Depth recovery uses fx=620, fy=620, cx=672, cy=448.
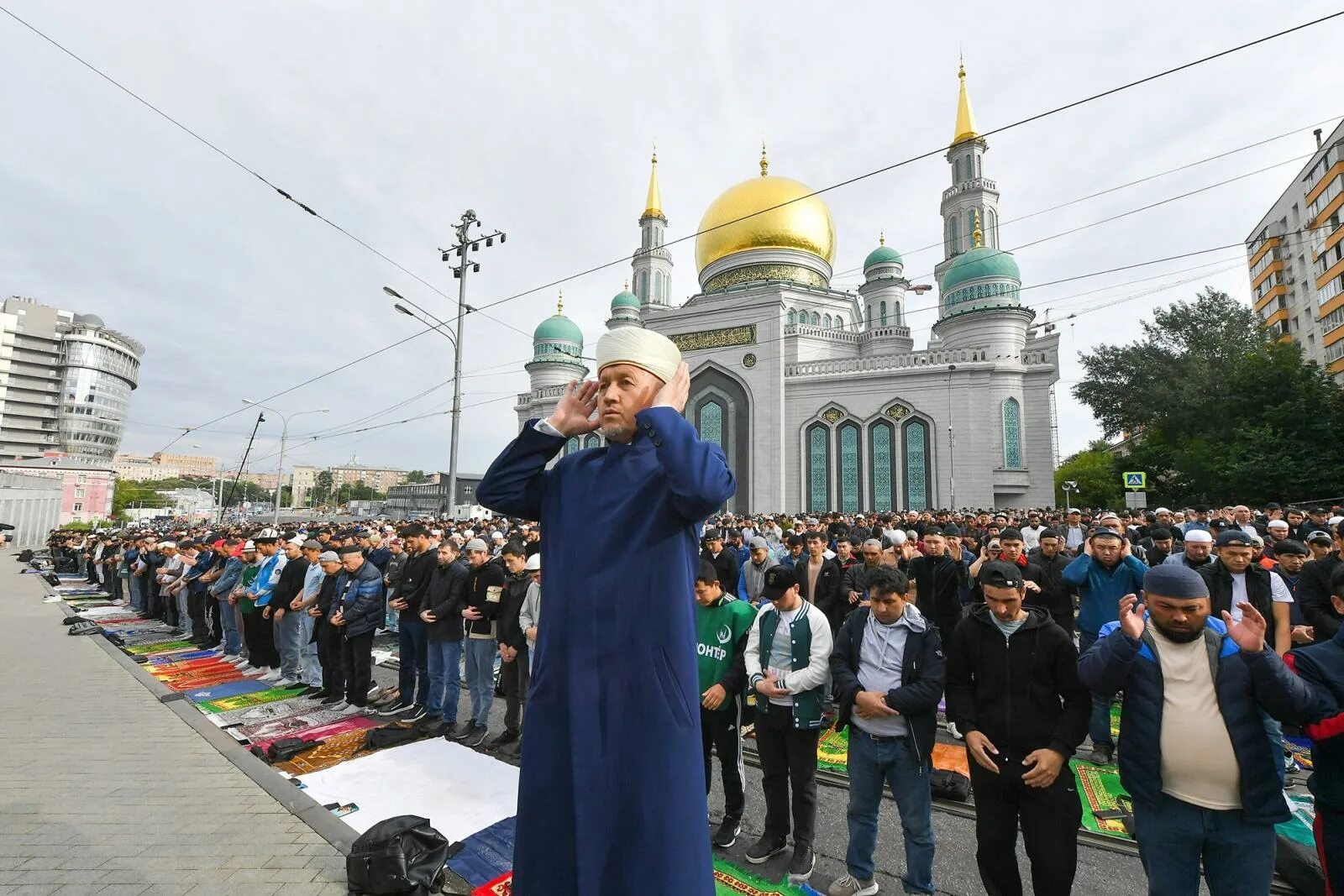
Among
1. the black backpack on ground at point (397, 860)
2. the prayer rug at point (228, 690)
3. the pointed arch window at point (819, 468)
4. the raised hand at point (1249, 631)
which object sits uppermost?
the pointed arch window at point (819, 468)

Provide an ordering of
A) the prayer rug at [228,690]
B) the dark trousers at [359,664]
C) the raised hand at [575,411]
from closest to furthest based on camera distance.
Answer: the raised hand at [575,411], the dark trousers at [359,664], the prayer rug at [228,690]

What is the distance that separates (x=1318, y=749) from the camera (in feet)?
7.87

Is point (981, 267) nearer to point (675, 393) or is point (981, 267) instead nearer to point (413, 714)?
point (413, 714)

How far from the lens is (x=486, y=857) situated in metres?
3.43

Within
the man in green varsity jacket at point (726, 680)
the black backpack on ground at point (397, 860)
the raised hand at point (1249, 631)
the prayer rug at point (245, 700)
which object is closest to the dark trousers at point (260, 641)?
the prayer rug at point (245, 700)

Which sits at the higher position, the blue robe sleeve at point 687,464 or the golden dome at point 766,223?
the golden dome at point 766,223

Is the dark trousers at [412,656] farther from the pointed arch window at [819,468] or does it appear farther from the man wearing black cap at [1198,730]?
the pointed arch window at [819,468]

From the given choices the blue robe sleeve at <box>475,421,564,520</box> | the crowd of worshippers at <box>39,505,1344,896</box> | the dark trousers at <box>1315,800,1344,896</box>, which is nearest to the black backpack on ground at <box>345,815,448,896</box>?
the crowd of worshippers at <box>39,505,1344,896</box>

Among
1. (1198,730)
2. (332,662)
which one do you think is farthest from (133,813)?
(1198,730)

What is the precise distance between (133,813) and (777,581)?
161 inches

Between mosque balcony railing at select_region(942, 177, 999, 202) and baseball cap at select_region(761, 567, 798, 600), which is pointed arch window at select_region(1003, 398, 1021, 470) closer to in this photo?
mosque balcony railing at select_region(942, 177, 999, 202)

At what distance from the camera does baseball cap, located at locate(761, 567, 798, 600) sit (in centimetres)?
357

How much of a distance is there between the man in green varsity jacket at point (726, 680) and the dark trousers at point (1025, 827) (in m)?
1.35

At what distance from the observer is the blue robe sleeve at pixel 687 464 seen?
1.36 meters
